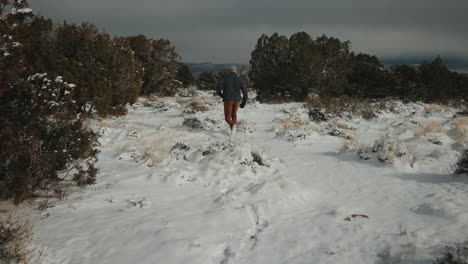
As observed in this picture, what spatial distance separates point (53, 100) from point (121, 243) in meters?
2.40

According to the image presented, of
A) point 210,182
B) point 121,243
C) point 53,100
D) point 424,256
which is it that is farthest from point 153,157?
point 424,256

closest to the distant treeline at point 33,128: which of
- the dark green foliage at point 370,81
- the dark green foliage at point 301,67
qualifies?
the dark green foliage at point 301,67

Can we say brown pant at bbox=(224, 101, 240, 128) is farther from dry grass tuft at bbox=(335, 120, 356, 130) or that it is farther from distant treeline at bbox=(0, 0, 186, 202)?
distant treeline at bbox=(0, 0, 186, 202)

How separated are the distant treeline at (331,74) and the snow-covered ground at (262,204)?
9.93 metres


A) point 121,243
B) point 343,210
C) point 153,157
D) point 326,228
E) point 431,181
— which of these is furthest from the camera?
point 153,157

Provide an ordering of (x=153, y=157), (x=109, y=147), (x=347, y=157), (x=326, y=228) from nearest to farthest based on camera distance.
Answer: (x=326, y=228) → (x=153, y=157) → (x=347, y=157) → (x=109, y=147)

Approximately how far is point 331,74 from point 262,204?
50.7 ft

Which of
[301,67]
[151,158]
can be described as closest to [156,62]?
[301,67]

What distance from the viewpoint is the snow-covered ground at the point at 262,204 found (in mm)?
3568

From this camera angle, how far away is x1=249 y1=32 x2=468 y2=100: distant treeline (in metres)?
18.5

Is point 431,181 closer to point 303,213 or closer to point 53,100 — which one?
point 303,213

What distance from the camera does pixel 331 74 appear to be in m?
18.8

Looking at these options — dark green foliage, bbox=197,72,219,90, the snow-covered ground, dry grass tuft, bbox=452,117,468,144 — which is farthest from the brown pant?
dark green foliage, bbox=197,72,219,90

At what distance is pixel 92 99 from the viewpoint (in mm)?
9969
